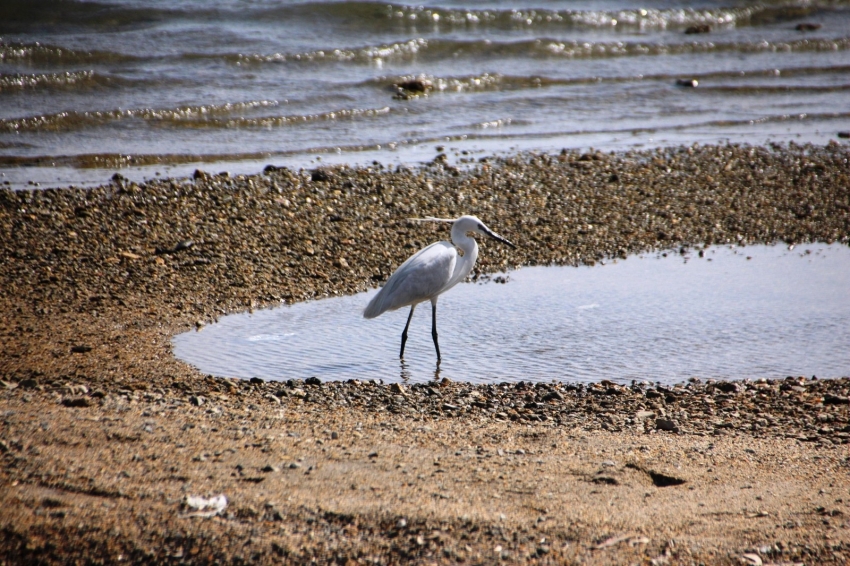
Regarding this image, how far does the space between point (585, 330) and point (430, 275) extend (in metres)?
1.34

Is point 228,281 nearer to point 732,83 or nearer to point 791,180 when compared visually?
point 791,180

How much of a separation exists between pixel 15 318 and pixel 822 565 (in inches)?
224

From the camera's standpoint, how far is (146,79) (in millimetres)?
15844

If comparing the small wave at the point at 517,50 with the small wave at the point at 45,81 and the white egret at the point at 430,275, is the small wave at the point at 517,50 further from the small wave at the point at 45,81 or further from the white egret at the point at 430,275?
the white egret at the point at 430,275

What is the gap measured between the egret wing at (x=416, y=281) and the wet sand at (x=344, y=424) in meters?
1.00

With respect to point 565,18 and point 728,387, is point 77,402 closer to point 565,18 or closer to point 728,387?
point 728,387

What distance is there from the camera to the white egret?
6.61 metres

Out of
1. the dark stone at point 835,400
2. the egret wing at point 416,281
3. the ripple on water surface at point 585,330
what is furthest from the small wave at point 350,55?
the dark stone at point 835,400

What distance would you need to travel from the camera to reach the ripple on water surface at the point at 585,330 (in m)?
6.17

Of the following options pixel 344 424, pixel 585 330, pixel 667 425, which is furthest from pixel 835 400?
pixel 344 424

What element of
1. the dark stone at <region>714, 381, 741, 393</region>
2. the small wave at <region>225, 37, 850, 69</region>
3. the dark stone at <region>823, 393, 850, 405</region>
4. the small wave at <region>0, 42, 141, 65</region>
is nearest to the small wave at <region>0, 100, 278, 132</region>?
the small wave at <region>225, 37, 850, 69</region>

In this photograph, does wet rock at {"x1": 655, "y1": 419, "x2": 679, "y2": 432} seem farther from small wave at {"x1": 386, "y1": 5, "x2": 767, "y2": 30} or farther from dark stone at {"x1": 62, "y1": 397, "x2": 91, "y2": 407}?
small wave at {"x1": 386, "y1": 5, "x2": 767, "y2": 30}

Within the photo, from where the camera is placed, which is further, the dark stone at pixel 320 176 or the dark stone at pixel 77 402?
the dark stone at pixel 320 176

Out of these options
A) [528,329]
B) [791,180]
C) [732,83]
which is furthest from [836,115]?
[528,329]
